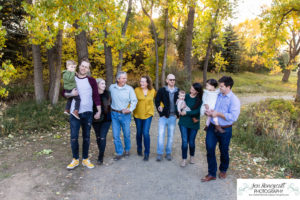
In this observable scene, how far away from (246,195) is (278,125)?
13.6ft

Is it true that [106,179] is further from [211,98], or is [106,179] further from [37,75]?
[37,75]

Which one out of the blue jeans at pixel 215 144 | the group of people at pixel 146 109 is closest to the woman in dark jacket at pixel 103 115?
the group of people at pixel 146 109

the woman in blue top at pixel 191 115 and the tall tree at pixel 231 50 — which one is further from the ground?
the tall tree at pixel 231 50

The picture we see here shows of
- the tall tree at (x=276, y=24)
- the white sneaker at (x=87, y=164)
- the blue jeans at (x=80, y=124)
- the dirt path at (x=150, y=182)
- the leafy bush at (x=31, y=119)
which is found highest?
the tall tree at (x=276, y=24)

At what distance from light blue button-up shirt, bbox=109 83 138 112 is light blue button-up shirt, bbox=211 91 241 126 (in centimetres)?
172

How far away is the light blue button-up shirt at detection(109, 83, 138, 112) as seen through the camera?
4312 millimetres

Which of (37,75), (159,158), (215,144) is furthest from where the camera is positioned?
(37,75)

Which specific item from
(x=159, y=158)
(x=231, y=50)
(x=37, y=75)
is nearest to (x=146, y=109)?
(x=159, y=158)

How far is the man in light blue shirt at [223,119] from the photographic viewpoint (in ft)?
11.2

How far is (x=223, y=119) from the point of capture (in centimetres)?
352

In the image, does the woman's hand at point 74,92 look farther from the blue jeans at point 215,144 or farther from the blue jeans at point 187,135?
the blue jeans at point 215,144

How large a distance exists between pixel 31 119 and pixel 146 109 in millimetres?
4724

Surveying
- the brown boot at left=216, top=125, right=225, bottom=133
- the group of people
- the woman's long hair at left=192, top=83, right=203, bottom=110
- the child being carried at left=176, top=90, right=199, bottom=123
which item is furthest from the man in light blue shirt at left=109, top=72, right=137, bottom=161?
the brown boot at left=216, top=125, right=225, bottom=133

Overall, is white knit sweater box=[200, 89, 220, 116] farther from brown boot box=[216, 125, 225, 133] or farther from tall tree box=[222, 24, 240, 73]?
tall tree box=[222, 24, 240, 73]
